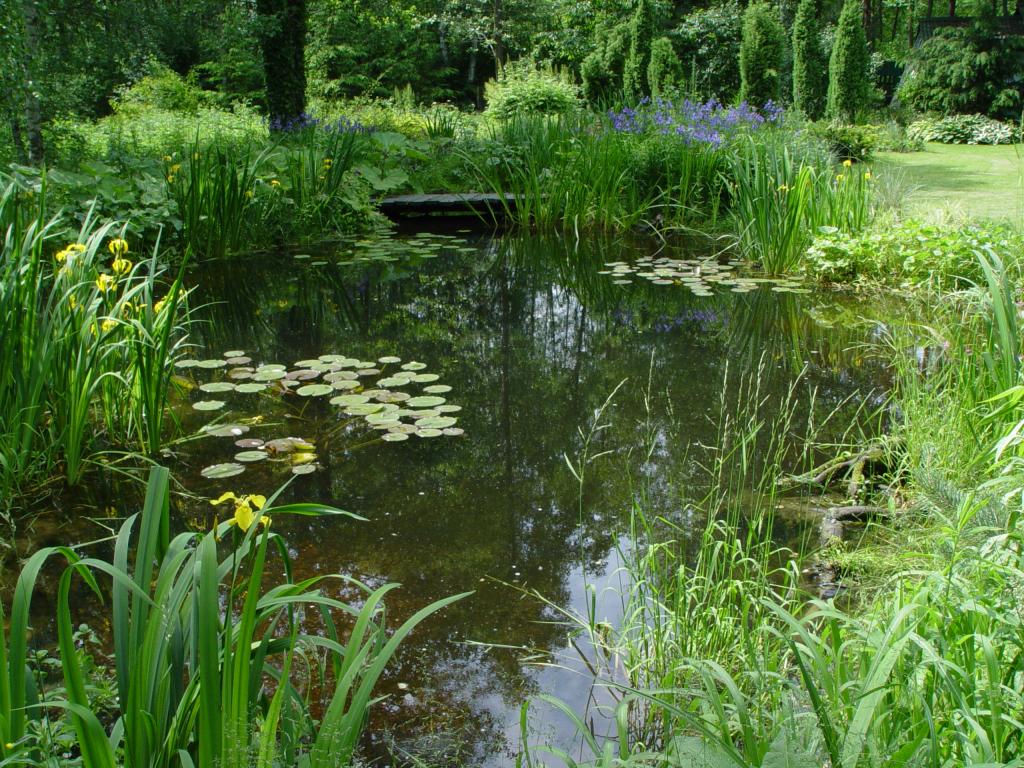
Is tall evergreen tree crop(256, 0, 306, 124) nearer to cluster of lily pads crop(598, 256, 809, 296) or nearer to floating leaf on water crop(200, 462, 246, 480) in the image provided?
cluster of lily pads crop(598, 256, 809, 296)

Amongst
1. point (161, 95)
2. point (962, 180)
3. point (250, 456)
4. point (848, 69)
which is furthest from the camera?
point (161, 95)

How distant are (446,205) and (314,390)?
491 centimetres

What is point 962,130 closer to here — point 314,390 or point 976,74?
point 976,74

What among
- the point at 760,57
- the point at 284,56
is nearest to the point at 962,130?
the point at 760,57

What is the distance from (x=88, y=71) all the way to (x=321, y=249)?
11.4 meters

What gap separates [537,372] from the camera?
14.0ft

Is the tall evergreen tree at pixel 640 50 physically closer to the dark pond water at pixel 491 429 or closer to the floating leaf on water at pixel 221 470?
the dark pond water at pixel 491 429

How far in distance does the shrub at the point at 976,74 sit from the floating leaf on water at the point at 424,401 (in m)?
13.9

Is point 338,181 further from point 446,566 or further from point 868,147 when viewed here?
point 868,147

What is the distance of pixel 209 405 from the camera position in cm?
366

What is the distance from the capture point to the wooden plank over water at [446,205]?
8289 millimetres

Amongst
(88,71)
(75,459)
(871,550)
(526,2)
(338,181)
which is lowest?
(871,550)

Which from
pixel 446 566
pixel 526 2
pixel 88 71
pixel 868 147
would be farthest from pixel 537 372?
pixel 526 2

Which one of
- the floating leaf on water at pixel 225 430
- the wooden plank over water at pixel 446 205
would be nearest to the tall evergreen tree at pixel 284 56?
the wooden plank over water at pixel 446 205
